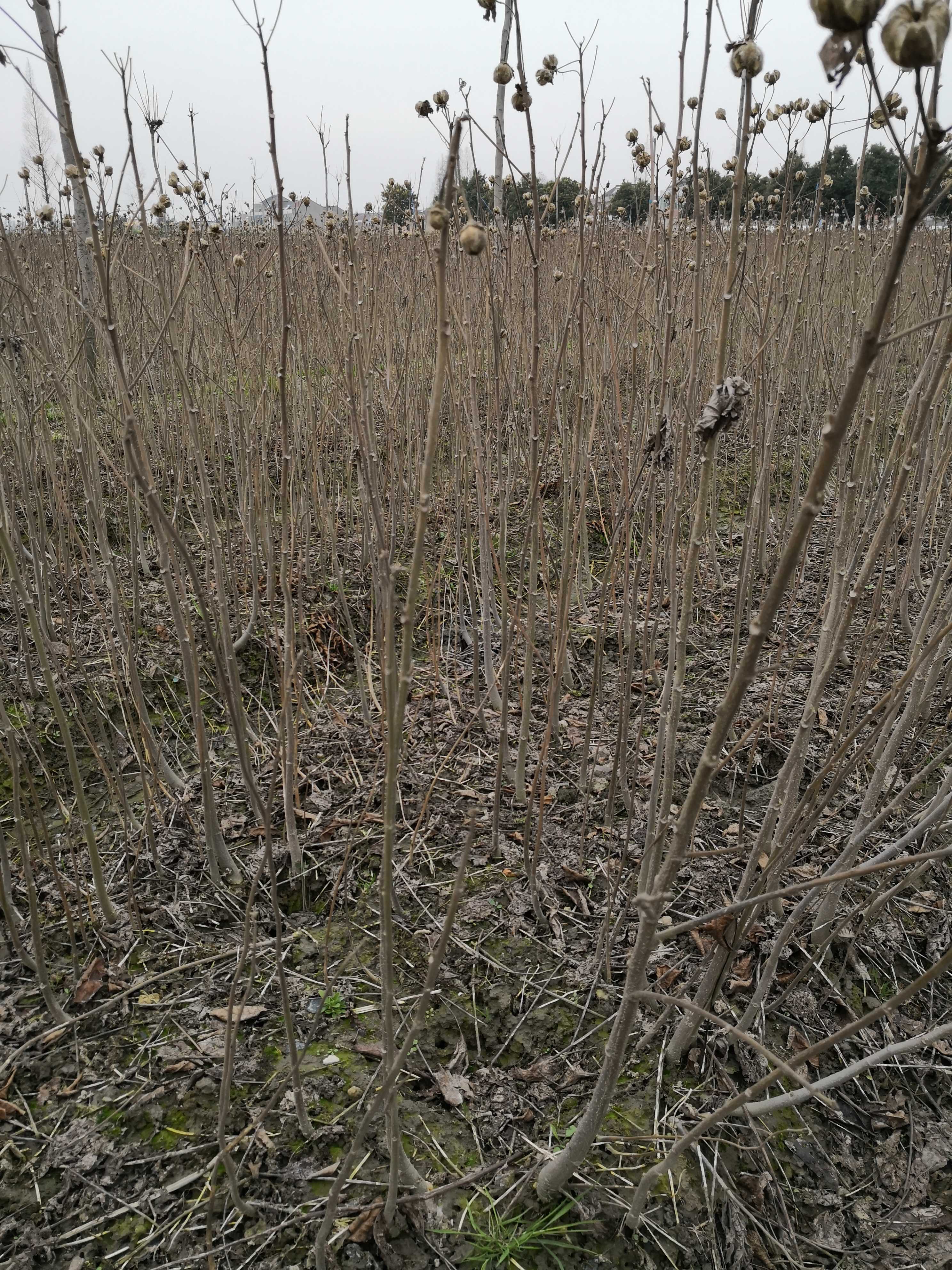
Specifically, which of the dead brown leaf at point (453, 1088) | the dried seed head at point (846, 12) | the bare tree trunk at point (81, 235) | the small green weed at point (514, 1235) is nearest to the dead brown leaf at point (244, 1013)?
the dead brown leaf at point (453, 1088)

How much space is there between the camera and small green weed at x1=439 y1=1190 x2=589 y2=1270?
38.1 inches

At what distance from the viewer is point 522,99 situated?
117 cm

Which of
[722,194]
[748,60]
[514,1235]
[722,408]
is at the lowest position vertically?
[514,1235]

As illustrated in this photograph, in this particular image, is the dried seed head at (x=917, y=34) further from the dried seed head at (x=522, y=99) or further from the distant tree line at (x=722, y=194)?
the dried seed head at (x=522, y=99)

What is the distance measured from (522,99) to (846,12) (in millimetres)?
887

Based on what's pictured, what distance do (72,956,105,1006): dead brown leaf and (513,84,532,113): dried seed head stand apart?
Result: 5.23 ft

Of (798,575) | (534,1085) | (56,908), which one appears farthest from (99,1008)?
(798,575)

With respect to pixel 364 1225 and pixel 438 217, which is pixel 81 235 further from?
pixel 364 1225

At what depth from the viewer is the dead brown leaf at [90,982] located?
4.17 feet

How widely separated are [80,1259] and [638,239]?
6.79m

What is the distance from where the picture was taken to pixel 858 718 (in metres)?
1.96

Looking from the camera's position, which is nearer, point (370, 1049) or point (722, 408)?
point (722, 408)

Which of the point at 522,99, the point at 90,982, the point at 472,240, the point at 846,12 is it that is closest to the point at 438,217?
the point at 472,240

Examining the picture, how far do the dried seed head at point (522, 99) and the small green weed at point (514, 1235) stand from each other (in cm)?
161
